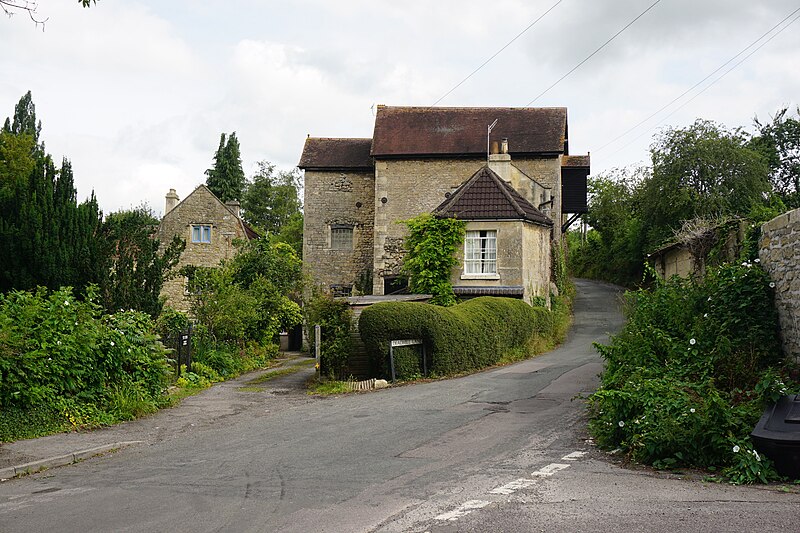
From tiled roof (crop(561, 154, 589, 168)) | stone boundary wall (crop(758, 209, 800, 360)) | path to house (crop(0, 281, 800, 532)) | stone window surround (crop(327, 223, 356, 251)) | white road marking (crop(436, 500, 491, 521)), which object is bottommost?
path to house (crop(0, 281, 800, 532))

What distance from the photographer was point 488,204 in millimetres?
28688

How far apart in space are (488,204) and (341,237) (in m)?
12.1

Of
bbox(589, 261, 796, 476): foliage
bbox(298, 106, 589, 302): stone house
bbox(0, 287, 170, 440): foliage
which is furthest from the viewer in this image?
bbox(298, 106, 589, 302): stone house

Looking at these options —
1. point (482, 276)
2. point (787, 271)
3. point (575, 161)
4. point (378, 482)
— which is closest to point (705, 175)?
point (575, 161)

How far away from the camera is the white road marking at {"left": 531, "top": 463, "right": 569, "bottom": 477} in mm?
8461

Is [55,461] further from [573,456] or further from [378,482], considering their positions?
[573,456]

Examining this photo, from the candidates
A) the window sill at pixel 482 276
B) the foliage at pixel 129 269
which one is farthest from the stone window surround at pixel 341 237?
the foliage at pixel 129 269

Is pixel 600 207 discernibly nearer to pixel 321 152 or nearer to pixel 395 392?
pixel 321 152

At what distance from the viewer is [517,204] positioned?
2888 cm

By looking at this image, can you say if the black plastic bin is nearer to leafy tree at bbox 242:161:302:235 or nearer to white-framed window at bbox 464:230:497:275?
white-framed window at bbox 464:230:497:275

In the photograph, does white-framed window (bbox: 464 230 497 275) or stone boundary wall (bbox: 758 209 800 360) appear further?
white-framed window (bbox: 464 230 497 275)

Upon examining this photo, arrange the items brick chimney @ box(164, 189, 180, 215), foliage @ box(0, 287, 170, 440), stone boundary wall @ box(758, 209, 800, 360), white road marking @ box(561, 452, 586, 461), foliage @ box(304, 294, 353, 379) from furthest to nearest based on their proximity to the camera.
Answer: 1. brick chimney @ box(164, 189, 180, 215)
2. foliage @ box(304, 294, 353, 379)
3. foliage @ box(0, 287, 170, 440)
4. stone boundary wall @ box(758, 209, 800, 360)
5. white road marking @ box(561, 452, 586, 461)

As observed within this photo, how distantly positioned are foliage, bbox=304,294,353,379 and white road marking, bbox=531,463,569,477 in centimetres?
1043

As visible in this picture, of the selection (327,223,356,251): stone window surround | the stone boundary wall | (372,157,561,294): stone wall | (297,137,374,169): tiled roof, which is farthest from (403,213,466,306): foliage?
the stone boundary wall
